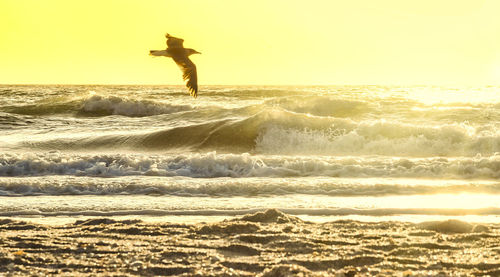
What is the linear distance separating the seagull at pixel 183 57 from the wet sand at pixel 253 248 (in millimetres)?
2666

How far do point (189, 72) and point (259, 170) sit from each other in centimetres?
233

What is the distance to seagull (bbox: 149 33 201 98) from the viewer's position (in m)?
8.09

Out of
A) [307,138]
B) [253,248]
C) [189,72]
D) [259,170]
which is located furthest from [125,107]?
[253,248]

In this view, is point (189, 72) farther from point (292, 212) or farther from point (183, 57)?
point (292, 212)

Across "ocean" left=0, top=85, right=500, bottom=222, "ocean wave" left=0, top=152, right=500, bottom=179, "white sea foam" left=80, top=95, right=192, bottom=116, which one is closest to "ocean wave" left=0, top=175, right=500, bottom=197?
"ocean" left=0, top=85, right=500, bottom=222

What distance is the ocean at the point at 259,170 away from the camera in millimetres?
6969

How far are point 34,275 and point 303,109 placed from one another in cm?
2104

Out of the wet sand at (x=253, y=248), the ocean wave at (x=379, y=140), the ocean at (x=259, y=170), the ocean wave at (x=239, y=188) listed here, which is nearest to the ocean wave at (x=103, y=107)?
the ocean at (x=259, y=170)

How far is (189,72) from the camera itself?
27.2 feet

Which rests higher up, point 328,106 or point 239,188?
point 328,106

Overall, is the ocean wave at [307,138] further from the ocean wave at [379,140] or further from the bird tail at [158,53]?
the bird tail at [158,53]

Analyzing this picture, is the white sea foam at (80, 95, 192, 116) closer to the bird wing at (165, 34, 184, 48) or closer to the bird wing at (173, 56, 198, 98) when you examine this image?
the bird wing at (173, 56, 198, 98)

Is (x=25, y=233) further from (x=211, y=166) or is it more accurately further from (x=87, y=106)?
(x=87, y=106)

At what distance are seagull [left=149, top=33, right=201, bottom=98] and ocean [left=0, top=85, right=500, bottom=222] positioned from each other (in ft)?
4.20
